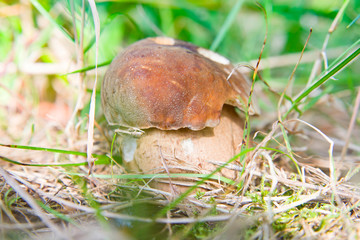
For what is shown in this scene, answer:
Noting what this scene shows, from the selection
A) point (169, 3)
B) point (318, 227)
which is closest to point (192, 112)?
point (318, 227)

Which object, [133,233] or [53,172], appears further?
[53,172]

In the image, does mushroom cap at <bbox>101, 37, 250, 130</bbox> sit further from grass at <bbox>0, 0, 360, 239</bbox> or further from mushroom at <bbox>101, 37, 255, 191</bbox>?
grass at <bbox>0, 0, 360, 239</bbox>

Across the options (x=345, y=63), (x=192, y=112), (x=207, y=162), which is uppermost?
(x=345, y=63)

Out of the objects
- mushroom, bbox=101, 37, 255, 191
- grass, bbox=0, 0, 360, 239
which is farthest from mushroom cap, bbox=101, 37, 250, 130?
grass, bbox=0, 0, 360, 239

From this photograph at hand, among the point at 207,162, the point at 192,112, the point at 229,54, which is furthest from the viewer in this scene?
the point at 229,54

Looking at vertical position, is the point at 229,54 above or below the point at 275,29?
below

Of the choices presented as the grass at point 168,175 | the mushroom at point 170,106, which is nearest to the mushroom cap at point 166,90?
the mushroom at point 170,106

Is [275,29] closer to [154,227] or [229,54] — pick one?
[229,54]
